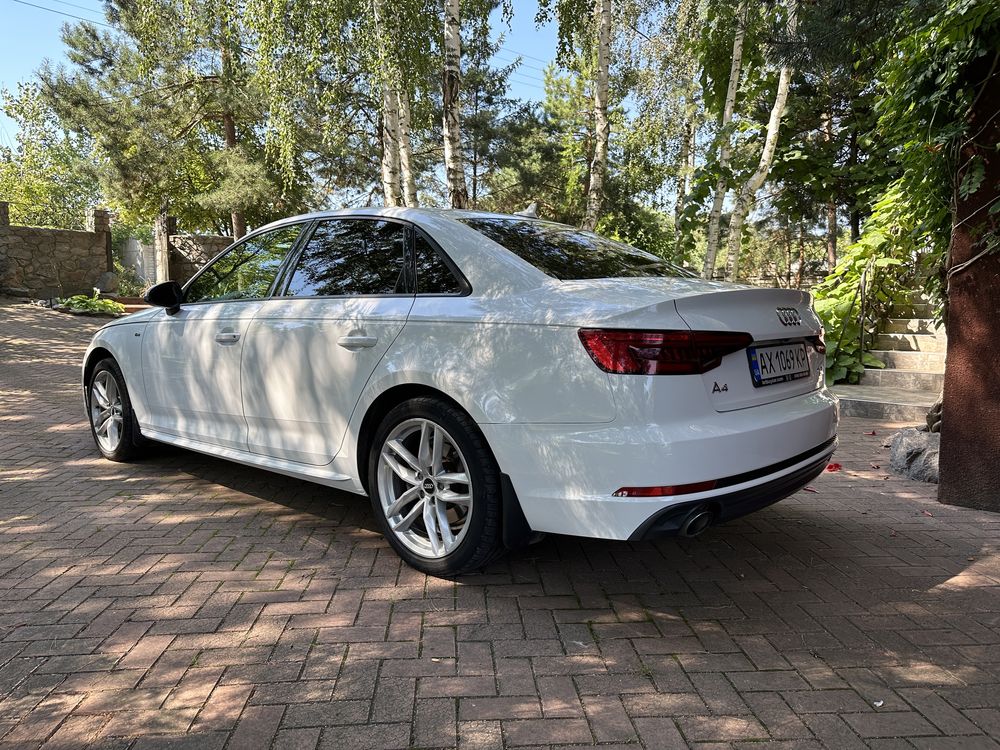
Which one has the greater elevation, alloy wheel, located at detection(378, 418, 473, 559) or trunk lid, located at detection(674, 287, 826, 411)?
trunk lid, located at detection(674, 287, 826, 411)

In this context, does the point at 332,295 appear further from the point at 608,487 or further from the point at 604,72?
the point at 604,72

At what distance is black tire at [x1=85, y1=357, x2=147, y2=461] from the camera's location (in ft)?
15.5

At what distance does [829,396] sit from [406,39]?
8394 millimetres

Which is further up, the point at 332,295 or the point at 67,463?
the point at 332,295

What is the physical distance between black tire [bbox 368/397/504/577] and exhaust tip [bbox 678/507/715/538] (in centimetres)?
71

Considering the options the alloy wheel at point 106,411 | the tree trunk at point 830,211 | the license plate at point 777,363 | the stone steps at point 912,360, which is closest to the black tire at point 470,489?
the license plate at point 777,363

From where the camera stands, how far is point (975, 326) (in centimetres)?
390

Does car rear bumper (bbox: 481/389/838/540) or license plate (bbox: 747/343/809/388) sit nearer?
car rear bumper (bbox: 481/389/838/540)

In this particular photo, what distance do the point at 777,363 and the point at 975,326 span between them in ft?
6.47

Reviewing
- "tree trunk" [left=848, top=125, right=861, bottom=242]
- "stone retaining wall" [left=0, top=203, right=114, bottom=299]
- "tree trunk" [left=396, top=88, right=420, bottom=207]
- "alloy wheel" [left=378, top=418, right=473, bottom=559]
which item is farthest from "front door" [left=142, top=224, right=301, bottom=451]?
"stone retaining wall" [left=0, top=203, right=114, bottom=299]

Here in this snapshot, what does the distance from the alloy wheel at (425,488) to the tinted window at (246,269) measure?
1342mm

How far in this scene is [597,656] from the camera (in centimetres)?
241

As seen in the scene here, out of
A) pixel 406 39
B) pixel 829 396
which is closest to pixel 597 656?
pixel 829 396

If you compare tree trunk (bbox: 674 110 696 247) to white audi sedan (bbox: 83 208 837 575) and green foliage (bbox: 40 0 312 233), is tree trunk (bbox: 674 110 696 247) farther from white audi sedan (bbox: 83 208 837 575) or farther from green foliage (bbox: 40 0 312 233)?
white audi sedan (bbox: 83 208 837 575)
